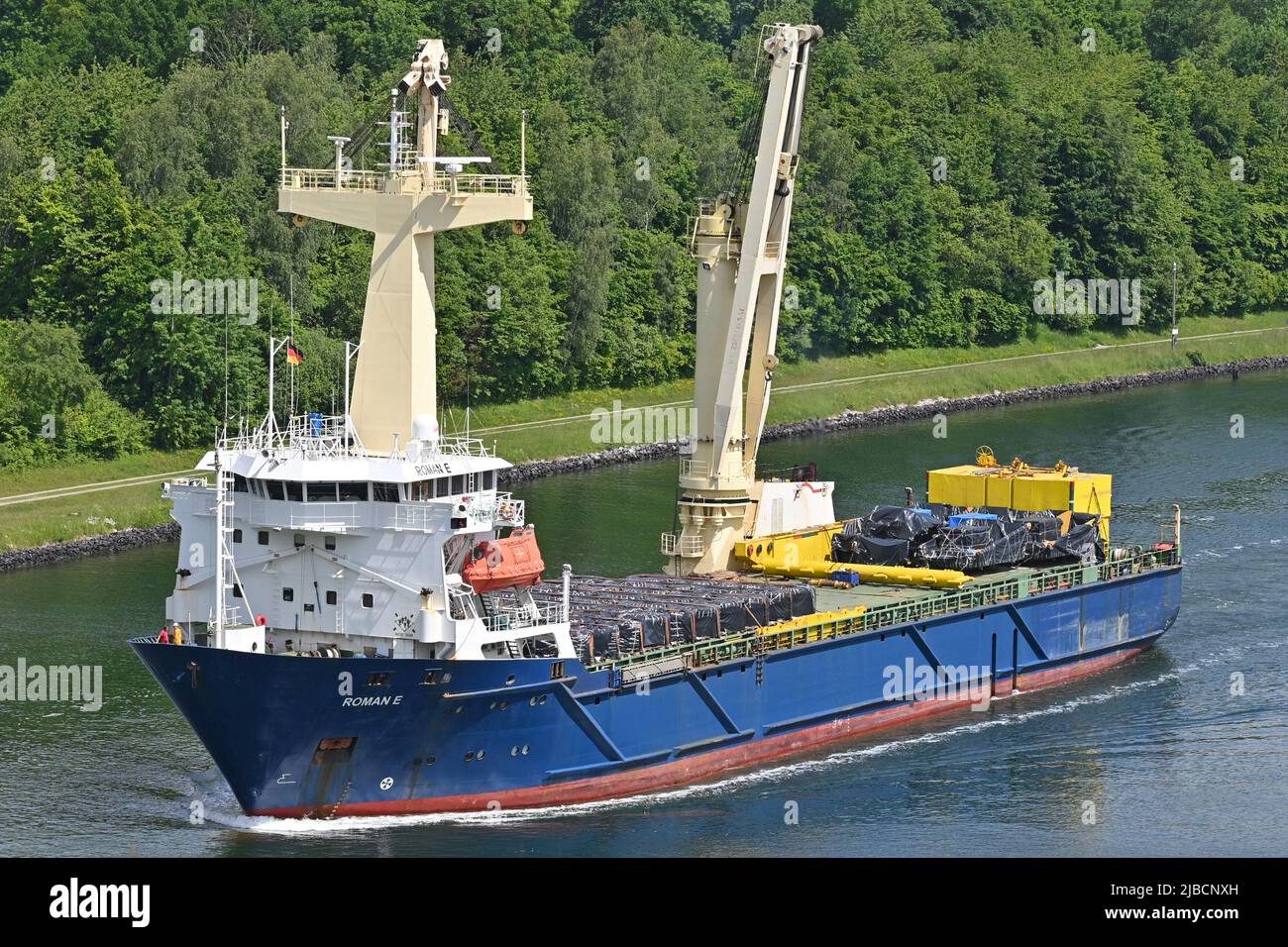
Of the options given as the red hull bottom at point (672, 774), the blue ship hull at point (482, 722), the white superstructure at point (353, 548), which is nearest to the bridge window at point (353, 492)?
the white superstructure at point (353, 548)

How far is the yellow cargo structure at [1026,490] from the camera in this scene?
8050cm

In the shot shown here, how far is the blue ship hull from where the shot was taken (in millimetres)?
55844

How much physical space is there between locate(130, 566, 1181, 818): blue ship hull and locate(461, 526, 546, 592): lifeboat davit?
6.22 ft

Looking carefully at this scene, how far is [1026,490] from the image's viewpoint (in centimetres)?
8106

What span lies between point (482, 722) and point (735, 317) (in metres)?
18.3

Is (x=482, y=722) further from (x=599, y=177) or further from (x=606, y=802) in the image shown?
(x=599, y=177)

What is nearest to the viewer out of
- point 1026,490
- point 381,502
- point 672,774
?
point 381,502

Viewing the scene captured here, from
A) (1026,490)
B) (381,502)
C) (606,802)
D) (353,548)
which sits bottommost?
(606,802)

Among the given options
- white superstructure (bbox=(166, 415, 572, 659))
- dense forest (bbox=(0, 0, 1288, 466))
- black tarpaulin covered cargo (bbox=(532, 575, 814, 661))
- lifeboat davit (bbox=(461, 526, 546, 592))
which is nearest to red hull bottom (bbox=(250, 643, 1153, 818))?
black tarpaulin covered cargo (bbox=(532, 575, 814, 661))

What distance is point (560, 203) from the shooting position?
118m

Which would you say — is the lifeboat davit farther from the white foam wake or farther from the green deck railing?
the white foam wake

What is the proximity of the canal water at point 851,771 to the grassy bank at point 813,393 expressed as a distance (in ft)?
13.5

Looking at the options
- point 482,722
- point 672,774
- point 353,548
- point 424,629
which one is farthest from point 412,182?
point 672,774

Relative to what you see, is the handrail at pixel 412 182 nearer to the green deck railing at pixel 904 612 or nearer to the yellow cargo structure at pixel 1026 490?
the green deck railing at pixel 904 612
